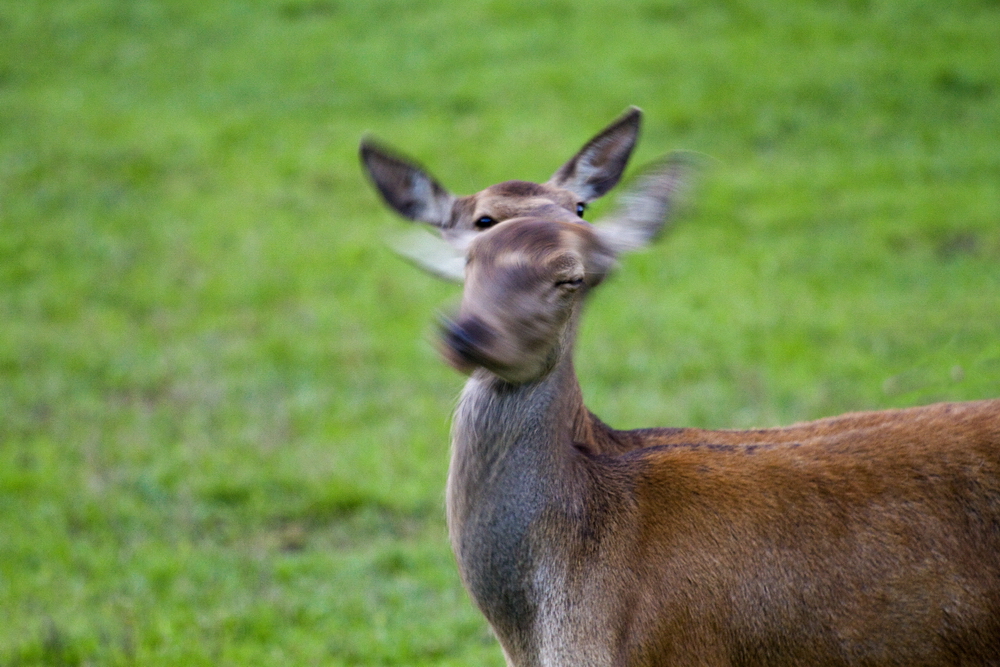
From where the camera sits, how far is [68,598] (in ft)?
18.6

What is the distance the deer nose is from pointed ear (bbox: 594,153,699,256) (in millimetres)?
706

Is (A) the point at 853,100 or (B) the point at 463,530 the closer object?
(B) the point at 463,530

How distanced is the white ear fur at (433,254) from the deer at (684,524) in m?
0.25

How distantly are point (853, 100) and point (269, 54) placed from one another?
7476 mm

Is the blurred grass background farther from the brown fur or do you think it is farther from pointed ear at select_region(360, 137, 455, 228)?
pointed ear at select_region(360, 137, 455, 228)

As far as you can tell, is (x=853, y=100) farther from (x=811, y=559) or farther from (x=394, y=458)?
(x=811, y=559)

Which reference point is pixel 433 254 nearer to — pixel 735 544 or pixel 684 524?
pixel 684 524

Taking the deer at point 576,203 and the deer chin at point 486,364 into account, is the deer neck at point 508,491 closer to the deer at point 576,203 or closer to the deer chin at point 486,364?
the deer chin at point 486,364

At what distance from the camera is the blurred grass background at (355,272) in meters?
5.99

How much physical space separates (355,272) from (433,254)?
6747mm

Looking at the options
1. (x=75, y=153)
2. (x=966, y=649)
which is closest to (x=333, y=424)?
(x=966, y=649)

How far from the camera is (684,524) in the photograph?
10.8ft

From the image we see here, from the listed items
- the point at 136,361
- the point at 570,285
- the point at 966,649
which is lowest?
the point at 136,361

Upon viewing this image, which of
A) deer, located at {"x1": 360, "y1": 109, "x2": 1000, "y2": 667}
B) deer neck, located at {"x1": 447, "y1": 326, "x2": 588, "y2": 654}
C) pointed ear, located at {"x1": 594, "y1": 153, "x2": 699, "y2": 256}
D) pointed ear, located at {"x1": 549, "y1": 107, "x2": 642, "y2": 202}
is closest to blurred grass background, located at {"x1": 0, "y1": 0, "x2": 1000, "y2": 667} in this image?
pointed ear, located at {"x1": 594, "y1": 153, "x2": 699, "y2": 256}
